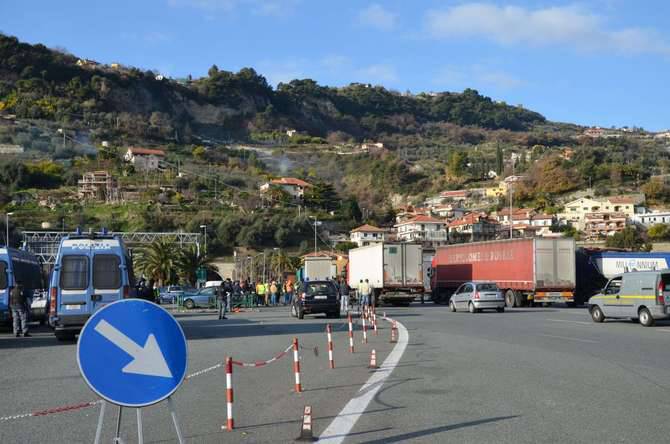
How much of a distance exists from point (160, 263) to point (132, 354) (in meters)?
66.1

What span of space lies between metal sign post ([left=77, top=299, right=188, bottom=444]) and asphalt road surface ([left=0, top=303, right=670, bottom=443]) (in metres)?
2.22

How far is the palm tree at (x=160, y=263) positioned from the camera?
6975 cm

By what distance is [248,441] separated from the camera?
788 cm

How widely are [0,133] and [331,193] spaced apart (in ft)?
191

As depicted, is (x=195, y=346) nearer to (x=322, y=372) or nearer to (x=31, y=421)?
(x=322, y=372)

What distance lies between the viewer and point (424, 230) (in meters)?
124

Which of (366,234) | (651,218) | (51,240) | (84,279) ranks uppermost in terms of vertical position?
(651,218)

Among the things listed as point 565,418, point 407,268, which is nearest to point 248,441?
point 565,418

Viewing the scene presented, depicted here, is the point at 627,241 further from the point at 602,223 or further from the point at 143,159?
the point at 143,159

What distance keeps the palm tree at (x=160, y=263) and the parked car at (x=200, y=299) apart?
21.0 metres

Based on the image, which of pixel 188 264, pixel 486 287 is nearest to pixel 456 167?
pixel 188 264

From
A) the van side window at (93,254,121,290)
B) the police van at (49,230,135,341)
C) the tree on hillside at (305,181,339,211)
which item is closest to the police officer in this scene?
the police van at (49,230,135,341)

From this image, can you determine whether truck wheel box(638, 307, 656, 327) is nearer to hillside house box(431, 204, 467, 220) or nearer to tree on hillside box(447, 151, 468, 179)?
hillside house box(431, 204, 467, 220)

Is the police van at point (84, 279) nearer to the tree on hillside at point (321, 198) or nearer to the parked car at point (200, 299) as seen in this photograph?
the parked car at point (200, 299)
